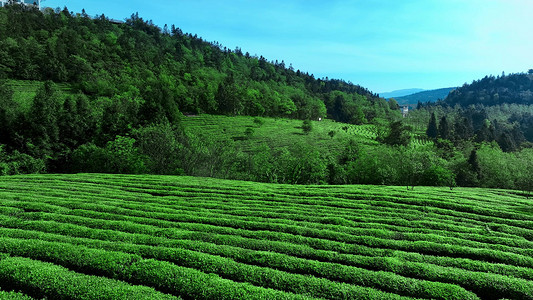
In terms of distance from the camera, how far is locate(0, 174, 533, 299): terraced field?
10961 millimetres

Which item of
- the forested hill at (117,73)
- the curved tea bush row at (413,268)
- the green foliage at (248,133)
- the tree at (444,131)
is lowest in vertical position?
the curved tea bush row at (413,268)

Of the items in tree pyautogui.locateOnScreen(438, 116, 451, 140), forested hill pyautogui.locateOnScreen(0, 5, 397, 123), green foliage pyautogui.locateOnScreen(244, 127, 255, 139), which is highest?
forested hill pyautogui.locateOnScreen(0, 5, 397, 123)

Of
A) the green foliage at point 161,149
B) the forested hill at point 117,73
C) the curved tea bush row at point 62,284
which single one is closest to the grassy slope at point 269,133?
the forested hill at point 117,73

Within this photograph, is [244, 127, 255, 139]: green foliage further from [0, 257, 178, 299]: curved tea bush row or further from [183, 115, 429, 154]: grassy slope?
[0, 257, 178, 299]: curved tea bush row

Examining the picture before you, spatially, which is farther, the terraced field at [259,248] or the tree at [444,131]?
the tree at [444,131]

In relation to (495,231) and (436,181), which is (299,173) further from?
(495,231)

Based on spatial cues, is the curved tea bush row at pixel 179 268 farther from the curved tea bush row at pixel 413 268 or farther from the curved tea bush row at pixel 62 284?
the curved tea bush row at pixel 413 268

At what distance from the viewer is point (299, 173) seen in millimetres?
53219

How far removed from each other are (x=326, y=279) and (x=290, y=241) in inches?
172

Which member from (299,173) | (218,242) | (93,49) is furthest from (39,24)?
(218,242)

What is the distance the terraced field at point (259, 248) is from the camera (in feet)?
36.0

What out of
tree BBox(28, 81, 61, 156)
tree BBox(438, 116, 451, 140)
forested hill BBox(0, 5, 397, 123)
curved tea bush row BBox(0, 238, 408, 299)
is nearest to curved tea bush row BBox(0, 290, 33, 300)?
curved tea bush row BBox(0, 238, 408, 299)

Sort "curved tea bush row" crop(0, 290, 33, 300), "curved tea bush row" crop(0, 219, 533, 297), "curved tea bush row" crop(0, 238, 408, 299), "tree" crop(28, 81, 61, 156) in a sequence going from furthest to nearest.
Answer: "tree" crop(28, 81, 61, 156) → "curved tea bush row" crop(0, 219, 533, 297) → "curved tea bush row" crop(0, 238, 408, 299) → "curved tea bush row" crop(0, 290, 33, 300)

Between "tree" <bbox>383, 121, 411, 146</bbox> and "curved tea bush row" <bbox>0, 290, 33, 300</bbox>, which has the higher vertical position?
"tree" <bbox>383, 121, 411, 146</bbox>
